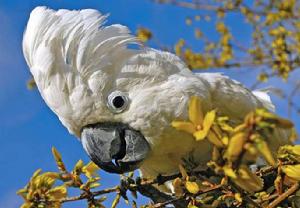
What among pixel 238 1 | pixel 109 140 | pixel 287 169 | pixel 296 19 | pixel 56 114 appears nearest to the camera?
pixel 287 169

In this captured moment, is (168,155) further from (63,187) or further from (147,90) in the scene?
(63,187)

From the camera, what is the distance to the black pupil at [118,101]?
1815mm

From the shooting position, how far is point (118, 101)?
182 cm

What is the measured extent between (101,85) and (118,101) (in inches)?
2.9

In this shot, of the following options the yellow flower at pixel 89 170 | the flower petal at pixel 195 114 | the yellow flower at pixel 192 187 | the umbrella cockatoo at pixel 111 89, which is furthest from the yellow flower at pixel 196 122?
the umbrella cockatoo at pixel 111 89

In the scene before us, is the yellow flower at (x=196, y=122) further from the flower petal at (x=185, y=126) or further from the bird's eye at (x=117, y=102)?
the bird's eye at (x=117, y=102)

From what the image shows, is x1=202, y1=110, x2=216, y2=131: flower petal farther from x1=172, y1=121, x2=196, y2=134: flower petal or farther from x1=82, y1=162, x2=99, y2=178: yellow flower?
x1=82, y1=162, x2=99, y2=178: yellow flower

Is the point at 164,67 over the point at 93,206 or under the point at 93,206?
over

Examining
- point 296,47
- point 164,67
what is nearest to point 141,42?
point 164,67

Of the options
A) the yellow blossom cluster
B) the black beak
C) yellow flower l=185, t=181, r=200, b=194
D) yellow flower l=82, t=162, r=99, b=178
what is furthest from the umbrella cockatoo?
the yellow blossom cluster

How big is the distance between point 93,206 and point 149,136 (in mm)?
509

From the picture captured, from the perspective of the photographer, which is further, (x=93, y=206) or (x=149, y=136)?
(x=149, y=136)

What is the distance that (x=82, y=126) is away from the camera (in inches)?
72.3

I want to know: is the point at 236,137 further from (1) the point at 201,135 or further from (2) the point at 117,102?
(2) the point at 117,102
